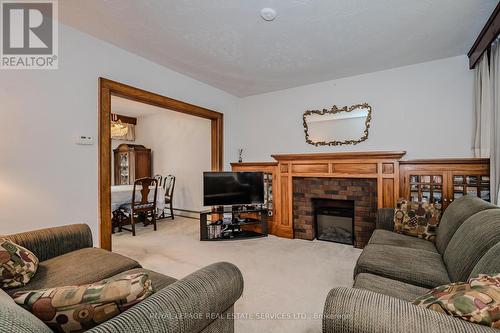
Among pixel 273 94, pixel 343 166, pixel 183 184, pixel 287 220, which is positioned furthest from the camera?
pixel 183 184

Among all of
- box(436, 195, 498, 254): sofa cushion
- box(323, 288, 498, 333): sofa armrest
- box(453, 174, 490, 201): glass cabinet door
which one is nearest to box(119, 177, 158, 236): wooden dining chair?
box(323, 288, 498, 333): sofa armrest

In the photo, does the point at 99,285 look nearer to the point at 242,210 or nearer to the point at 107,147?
the point at 107,147

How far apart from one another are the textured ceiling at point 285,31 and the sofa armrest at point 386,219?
190cm

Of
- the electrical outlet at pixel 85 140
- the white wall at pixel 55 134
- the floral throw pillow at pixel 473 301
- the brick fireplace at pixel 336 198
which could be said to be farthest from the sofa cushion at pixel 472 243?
the electrical outlet at pixel 85 140

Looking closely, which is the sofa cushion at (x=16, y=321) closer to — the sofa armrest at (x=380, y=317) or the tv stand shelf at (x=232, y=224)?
the sofa armrest at (x=380, y=317)

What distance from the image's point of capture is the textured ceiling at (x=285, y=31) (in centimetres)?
207

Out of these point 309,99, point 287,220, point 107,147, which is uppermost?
point 309,99

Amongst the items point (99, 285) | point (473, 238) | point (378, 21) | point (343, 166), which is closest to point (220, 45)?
point (378, 21)

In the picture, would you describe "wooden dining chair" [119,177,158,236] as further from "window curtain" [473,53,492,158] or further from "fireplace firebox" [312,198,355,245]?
"window curtain" [473,53,492,158]

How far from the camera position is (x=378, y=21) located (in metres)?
2.28

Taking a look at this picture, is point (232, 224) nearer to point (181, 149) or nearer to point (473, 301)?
point (181, 149)

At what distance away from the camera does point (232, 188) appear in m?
3.94

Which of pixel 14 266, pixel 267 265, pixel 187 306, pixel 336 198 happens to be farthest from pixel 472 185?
pixel 14 266

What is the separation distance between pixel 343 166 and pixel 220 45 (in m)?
2.31
